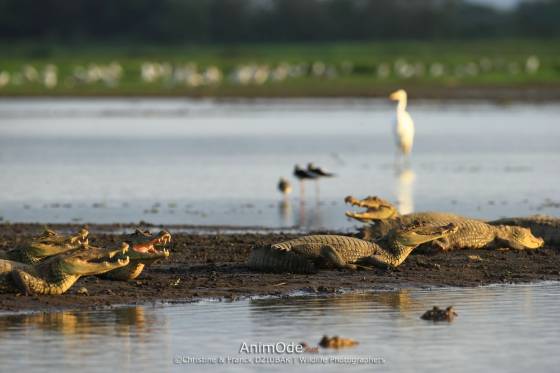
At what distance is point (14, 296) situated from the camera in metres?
10.7

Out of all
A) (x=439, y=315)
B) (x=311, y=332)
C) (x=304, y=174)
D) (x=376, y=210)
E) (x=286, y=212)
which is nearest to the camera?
(x=311, y=332)

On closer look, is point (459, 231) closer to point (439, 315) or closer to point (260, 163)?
point (439, 315)

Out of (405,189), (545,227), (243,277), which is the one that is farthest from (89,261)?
(405,189)

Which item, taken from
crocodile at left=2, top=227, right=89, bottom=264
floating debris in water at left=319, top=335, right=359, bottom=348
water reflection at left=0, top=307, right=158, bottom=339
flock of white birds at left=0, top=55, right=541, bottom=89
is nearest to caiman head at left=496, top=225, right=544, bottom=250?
crocodile at left=2, top=227, right=89, bottom=264

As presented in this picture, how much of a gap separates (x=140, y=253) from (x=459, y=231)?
3.55 metres

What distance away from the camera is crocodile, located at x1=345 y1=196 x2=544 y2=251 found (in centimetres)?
1321

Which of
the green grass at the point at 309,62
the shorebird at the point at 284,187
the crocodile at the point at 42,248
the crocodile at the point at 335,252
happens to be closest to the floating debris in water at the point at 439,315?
the crocodile at the point at 335,252

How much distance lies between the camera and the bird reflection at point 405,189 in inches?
698

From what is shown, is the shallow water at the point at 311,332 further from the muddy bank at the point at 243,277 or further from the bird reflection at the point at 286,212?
the bird reflection at the point at 286,212

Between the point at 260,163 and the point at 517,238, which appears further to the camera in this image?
the point at 260,163

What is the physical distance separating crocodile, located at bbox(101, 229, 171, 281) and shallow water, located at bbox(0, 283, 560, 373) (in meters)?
0.74

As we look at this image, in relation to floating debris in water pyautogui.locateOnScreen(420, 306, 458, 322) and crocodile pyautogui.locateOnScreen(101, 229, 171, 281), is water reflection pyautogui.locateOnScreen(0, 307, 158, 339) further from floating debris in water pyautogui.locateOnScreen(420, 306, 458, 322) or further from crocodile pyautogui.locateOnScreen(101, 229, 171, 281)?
floating debris in water pyautogui.locateOnScreen(420, 306, 458, 322)

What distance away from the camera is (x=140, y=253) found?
11102mm

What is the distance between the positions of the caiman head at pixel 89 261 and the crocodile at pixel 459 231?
311cm
